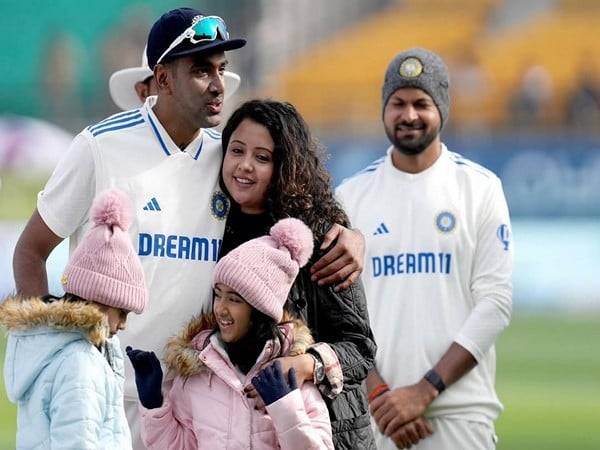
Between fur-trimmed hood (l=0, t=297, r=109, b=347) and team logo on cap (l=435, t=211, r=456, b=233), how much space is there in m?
2.28

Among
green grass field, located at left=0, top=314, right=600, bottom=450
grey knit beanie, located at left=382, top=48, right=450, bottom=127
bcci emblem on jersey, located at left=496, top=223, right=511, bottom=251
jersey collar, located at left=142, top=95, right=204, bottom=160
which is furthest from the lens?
green grass field, located at left=0, top=314, right=600, bottom=450

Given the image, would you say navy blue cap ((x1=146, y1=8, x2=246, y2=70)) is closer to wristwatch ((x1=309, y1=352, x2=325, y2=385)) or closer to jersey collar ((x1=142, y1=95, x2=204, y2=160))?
jersey collar ((x1=142, y1=95, x2=204, y2=160))

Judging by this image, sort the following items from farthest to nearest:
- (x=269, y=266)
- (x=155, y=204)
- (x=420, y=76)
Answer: (x=420, y=76) → (x=155, y=204) → (x=269, y=266)

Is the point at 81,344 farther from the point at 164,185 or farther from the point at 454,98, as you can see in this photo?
the point at 454,98

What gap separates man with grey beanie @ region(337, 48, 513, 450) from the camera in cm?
573

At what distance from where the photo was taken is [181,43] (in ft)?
15.0

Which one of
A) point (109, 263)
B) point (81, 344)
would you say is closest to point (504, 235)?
point (109, 263)

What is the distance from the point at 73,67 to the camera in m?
23.2

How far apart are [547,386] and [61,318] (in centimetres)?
909

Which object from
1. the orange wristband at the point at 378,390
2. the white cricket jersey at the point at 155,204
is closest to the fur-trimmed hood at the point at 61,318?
the white cricket jersey at the point at 155,204

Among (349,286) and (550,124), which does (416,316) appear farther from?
(550,124)

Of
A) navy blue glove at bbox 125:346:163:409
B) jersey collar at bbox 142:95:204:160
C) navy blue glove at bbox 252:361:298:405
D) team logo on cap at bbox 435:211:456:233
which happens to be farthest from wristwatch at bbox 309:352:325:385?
team logo on cap at bbox 435:211:456:233

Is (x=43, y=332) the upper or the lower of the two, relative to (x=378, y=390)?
upper

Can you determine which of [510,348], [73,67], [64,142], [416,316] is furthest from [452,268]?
[73,67]
